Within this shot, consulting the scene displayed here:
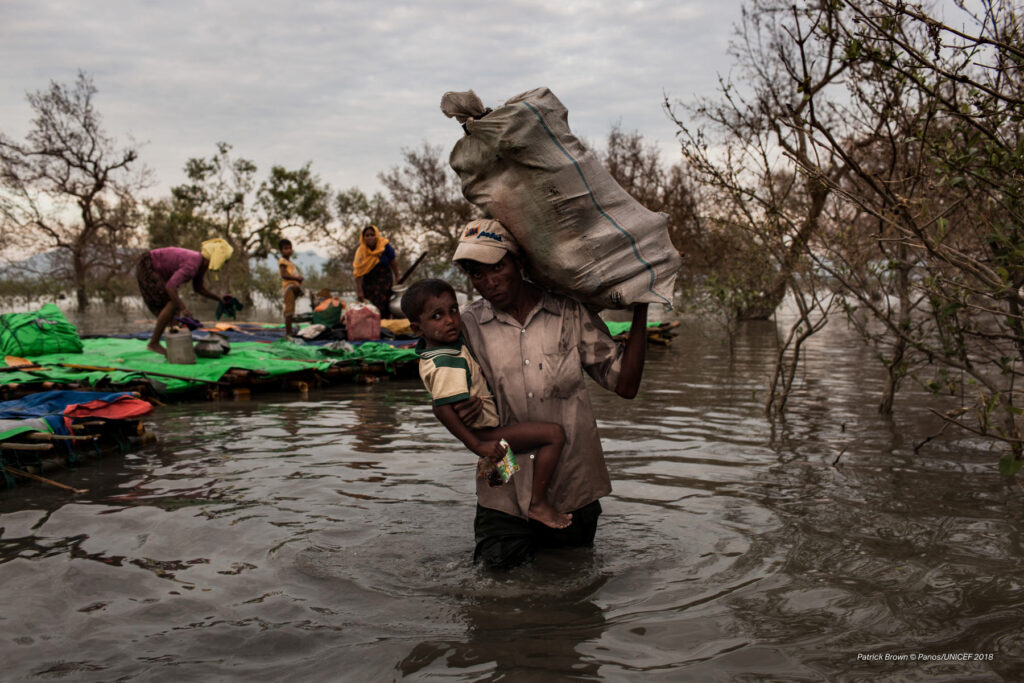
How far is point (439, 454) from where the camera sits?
5805 mm

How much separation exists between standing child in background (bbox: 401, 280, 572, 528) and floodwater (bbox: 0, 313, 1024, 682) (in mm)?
526

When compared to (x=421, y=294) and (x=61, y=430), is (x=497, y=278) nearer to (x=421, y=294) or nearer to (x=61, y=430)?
(x=421, y=294)

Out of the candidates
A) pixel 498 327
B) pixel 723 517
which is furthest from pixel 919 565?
pixel 498 327

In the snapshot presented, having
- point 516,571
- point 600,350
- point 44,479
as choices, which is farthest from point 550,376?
point 44,479

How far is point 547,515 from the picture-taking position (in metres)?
2.95

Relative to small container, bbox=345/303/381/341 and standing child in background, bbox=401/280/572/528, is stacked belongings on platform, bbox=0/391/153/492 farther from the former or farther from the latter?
small container, bbox=345/303/381/341

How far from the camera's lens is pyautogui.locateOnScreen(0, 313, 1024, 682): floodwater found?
2.51 metres

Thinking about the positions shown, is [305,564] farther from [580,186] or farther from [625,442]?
[625,442]

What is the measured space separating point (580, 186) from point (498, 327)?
2.10 ft

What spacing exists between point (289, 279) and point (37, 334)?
4253 mm

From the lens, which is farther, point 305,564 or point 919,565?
point 305,564

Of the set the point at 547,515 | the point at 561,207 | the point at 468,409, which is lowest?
the point at 547,515

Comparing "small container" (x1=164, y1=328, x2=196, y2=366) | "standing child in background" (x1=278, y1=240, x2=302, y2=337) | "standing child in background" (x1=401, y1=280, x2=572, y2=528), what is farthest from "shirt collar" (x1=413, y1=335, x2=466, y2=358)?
"standing child in background" (x1=278, y1=240, x2=302, y2=337)

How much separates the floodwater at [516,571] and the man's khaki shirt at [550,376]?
41 cm
